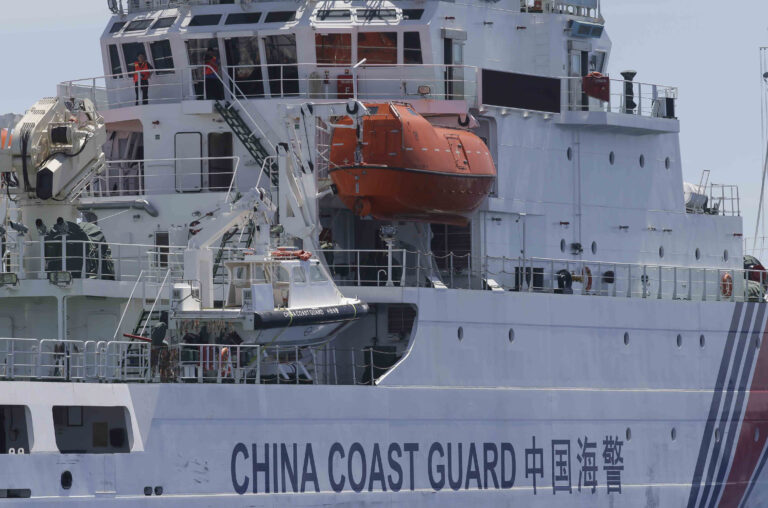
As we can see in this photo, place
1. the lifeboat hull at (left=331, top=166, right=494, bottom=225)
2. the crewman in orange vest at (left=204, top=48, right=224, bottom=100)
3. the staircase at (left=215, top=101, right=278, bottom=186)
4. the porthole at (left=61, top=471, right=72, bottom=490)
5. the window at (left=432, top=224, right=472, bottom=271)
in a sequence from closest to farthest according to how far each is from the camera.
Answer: the porthole at (left=61, top=471, right=72, bottom=490) → the lifeboat hull at (left=331, top=166, right=494, bottom=225) → the staircase at (left=215, top=101, right=278, bottom=186) → the crewman in orange vest at (left=204, top=48, right=224, bottom=100) → the window at (left=432, top=224, right=472, bottom=271)

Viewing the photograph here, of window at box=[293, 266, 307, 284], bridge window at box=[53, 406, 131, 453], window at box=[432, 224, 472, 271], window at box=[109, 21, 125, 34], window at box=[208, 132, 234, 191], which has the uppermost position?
window at box=[109, 21, 125, 34]

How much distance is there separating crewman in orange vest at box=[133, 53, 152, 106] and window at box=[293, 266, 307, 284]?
20.6 feet

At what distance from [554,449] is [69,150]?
901 cm

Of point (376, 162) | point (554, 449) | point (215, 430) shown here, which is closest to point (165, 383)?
point (215, 430)

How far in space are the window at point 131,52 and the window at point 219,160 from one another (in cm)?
227

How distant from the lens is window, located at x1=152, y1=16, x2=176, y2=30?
3234 centimetres

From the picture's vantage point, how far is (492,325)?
30062 millimetres

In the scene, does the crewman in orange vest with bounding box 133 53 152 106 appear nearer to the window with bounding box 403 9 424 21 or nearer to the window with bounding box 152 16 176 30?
the window with bounding box 152 16 176 30

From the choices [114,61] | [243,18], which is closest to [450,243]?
[243,18]

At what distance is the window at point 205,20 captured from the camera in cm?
3186

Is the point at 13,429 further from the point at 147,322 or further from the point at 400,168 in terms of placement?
the point at 400,168

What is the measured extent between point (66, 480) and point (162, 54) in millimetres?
10011

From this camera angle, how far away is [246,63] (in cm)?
3178

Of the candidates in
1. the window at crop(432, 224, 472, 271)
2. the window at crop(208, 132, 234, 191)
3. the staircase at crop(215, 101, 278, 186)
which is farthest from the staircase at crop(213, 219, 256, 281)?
the window at crop(432, 224, 472, 271)
